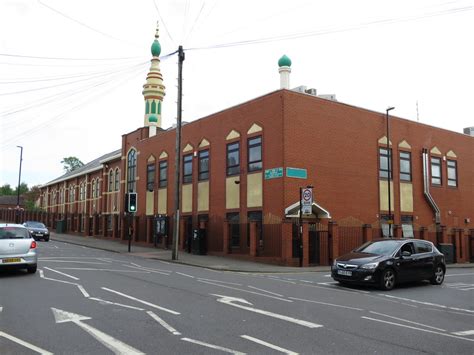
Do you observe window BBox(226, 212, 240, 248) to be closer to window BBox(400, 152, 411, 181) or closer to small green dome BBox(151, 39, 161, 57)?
window BBox(400, 152, 411, 181)

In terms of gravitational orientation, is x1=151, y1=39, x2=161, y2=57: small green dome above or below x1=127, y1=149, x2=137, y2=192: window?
above

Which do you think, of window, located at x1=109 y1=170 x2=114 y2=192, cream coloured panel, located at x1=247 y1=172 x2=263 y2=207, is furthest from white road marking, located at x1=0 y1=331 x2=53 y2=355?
window, located at x1=109 y1=170 x2=114 y2=192

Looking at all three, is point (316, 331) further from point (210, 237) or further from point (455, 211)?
point (455, 211)

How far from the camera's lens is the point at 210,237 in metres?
27.0

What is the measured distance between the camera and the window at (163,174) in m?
33.0

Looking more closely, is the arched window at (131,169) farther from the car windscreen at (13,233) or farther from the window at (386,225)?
the car windscreen at (13,233)

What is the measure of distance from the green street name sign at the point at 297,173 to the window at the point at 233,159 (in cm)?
391

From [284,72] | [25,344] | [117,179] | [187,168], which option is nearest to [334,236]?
[284,72]

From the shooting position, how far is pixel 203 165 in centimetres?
2892

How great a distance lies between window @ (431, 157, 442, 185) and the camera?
30.7 metres

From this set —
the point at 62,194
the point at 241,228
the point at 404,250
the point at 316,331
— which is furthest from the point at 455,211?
the point at 62,194

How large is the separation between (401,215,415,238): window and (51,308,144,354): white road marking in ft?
74.2

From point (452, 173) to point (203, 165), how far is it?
692 inches

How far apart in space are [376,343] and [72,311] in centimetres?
540
